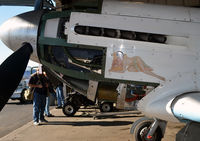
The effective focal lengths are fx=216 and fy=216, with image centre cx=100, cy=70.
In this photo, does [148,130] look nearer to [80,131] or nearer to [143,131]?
[143,131]

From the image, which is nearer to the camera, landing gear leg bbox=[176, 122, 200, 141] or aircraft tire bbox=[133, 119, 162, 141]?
landing gear leg bbox=[176, 122, 200, 141]

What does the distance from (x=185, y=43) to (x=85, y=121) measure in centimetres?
421

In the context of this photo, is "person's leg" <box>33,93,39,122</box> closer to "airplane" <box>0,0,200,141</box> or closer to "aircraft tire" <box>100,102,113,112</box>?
"aircraft tire" <box>100,102,113,112</box>

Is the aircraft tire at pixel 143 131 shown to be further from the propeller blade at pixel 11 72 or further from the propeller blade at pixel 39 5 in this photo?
the propeller blade at pixel 39 5

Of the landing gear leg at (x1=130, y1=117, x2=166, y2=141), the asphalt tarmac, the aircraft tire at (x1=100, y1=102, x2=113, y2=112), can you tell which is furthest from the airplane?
the aircraft tire at (x1=100, y1=102, x2=113, y2=112)

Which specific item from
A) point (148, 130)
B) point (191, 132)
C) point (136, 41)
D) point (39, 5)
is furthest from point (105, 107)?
point (191, 132)

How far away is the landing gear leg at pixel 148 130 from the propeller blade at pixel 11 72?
2.53 m

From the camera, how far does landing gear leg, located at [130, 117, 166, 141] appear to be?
13.1 ft

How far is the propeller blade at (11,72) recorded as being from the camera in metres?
2.68

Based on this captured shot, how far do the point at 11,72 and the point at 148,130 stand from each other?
2764 millimetres

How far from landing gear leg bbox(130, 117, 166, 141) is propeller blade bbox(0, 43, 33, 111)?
2.53 m

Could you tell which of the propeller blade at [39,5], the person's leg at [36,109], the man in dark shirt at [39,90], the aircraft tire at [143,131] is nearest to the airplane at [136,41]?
the propeller blade at [39,5]

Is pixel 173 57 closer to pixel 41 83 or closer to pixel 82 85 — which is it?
pixel 82 85

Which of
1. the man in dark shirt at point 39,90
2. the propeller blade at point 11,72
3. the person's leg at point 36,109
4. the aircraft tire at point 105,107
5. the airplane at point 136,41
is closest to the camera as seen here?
the propeller blade at point 11,72
